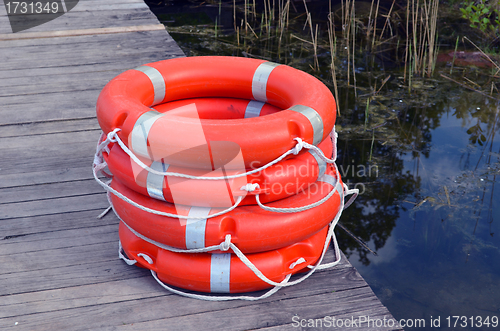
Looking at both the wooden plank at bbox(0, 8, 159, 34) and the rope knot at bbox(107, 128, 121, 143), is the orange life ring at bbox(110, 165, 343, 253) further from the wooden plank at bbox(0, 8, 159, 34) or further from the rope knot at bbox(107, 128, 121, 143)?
the wooden plank at bbox(0, 8, 159, 34)

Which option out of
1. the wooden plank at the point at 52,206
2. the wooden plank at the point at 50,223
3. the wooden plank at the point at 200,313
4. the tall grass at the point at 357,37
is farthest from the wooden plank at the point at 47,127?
the tall grass at the point at 357,37

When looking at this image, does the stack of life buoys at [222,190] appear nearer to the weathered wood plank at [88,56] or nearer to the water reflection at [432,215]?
the water reflection at [432,215]

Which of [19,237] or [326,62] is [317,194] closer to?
[19,237]

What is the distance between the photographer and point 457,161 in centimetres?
283

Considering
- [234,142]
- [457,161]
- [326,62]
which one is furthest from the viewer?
[326,62]

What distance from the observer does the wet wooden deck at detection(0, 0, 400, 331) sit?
4.67ft

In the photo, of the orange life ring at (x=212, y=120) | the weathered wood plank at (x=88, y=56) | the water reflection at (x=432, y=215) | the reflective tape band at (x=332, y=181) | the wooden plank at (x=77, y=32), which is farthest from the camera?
the wooden plank at (x=77, y=32)

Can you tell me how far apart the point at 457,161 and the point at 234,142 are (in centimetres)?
202

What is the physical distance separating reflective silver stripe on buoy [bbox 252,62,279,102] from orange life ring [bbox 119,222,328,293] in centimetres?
63

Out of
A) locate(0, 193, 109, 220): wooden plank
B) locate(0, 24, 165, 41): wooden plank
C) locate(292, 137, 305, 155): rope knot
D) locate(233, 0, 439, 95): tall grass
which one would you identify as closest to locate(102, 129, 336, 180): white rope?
locate(292, 137, 305, 155): rope knot

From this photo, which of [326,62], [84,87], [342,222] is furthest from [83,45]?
[342,222]

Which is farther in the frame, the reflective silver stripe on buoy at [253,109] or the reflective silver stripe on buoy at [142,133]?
the reflective silver stripe on buoy at [253,109]

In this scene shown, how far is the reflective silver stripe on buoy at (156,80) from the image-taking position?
172cm

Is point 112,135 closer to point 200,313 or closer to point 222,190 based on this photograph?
point 222,190
